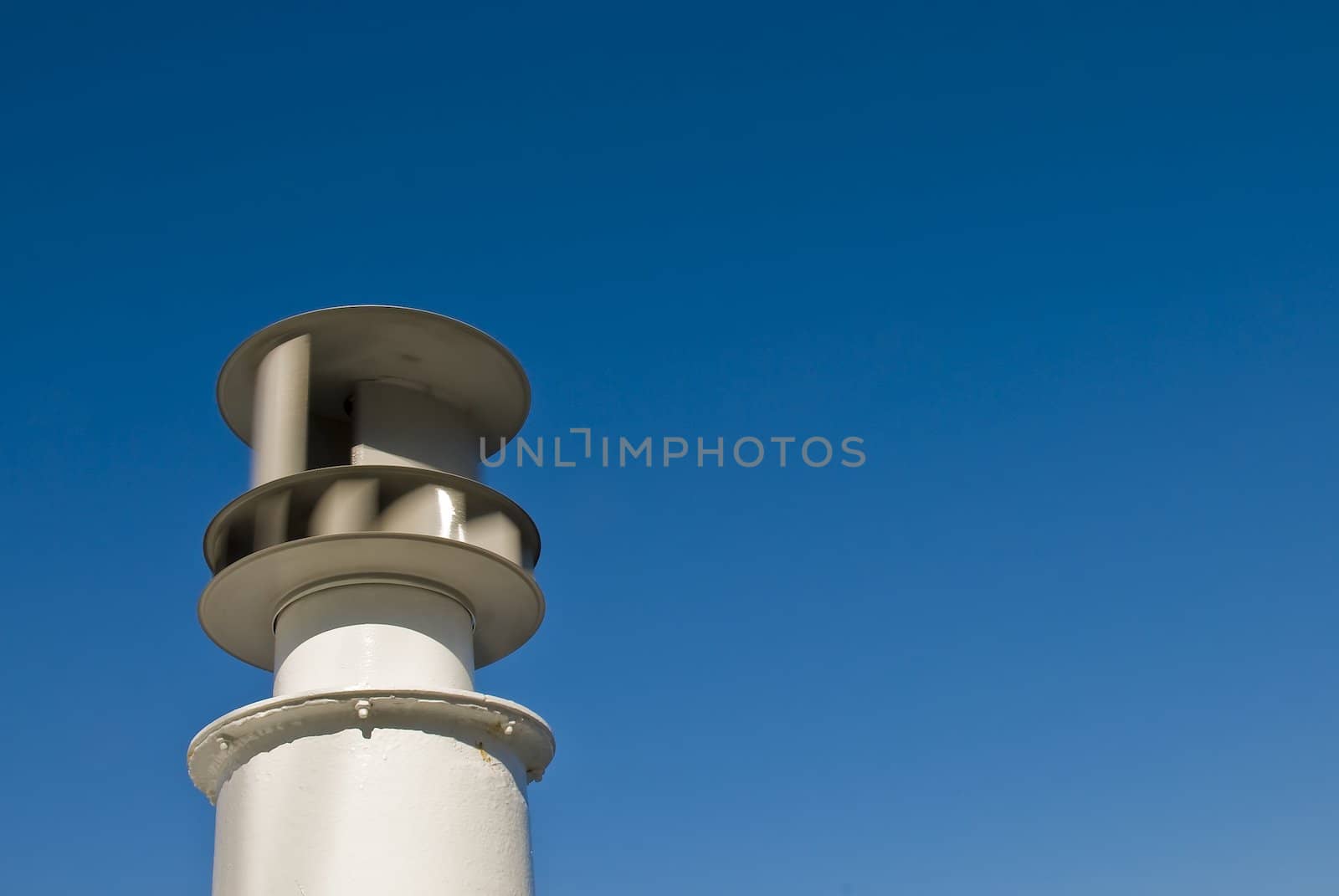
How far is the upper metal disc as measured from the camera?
30.2 feet

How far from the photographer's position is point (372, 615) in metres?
8.59

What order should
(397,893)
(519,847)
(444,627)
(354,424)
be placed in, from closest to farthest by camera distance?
(397,893) < (519,847) < (444,627) < (354,424)

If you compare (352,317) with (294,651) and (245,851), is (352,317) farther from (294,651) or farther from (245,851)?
(245,851)

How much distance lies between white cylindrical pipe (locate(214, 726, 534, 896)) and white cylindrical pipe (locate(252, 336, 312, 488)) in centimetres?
197

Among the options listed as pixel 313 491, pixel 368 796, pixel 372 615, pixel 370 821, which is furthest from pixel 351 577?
pixel 370 821

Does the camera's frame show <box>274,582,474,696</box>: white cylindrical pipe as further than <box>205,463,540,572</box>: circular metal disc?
No

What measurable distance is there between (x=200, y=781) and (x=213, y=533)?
1591 millimetres

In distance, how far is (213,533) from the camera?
8883 millimetres

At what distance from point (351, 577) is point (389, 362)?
1.69 meters

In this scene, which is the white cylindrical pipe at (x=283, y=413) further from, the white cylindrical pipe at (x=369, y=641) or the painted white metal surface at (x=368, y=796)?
the painted white metal surface at (x=368, y=796)

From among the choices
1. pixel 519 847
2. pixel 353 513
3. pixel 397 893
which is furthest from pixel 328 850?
pixel 353 513

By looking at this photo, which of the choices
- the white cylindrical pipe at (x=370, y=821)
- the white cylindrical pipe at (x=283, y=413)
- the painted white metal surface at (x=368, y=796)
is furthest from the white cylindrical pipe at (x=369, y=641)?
the white cylindrical pipe at (x=283, y=413)

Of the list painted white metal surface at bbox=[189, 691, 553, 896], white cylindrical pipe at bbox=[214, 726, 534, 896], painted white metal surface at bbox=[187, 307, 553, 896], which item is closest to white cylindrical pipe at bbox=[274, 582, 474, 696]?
painted white metal surface at bbox=[187, 307, 553, 896]

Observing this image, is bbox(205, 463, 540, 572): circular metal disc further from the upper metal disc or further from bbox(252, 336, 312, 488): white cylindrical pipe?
the upper metal disc
